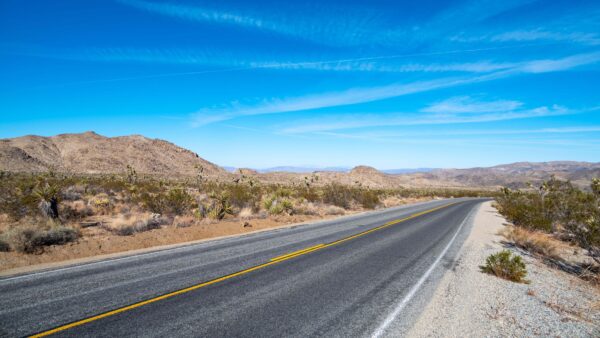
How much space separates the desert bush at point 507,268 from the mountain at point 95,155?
277 feet

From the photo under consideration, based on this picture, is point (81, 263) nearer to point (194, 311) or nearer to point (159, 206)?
point (194, 311)

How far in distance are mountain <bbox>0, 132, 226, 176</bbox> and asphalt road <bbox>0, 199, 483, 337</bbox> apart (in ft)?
267

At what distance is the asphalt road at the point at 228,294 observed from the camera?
4.97 metres

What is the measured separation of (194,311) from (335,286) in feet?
10.4

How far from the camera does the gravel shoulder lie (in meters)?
5.33

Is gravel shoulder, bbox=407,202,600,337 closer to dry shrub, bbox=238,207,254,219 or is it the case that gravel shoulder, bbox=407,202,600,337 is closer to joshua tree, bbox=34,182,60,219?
dry shrub, bbox=238,207,254,219

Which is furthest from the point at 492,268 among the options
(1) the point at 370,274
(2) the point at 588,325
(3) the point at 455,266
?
(1) the point at 370,274

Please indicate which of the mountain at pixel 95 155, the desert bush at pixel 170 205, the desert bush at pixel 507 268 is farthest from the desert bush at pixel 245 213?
the mountain at pixel 95 155

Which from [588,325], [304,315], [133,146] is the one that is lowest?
[588,325]

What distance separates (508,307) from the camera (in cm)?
636

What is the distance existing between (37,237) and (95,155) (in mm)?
100529

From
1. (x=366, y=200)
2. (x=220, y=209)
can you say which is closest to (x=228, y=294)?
(x=220, y=209)

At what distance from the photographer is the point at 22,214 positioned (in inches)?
598

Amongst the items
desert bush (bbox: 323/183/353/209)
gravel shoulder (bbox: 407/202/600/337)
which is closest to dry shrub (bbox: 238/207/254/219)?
desert bush (bbox: 323/183/353/209)
